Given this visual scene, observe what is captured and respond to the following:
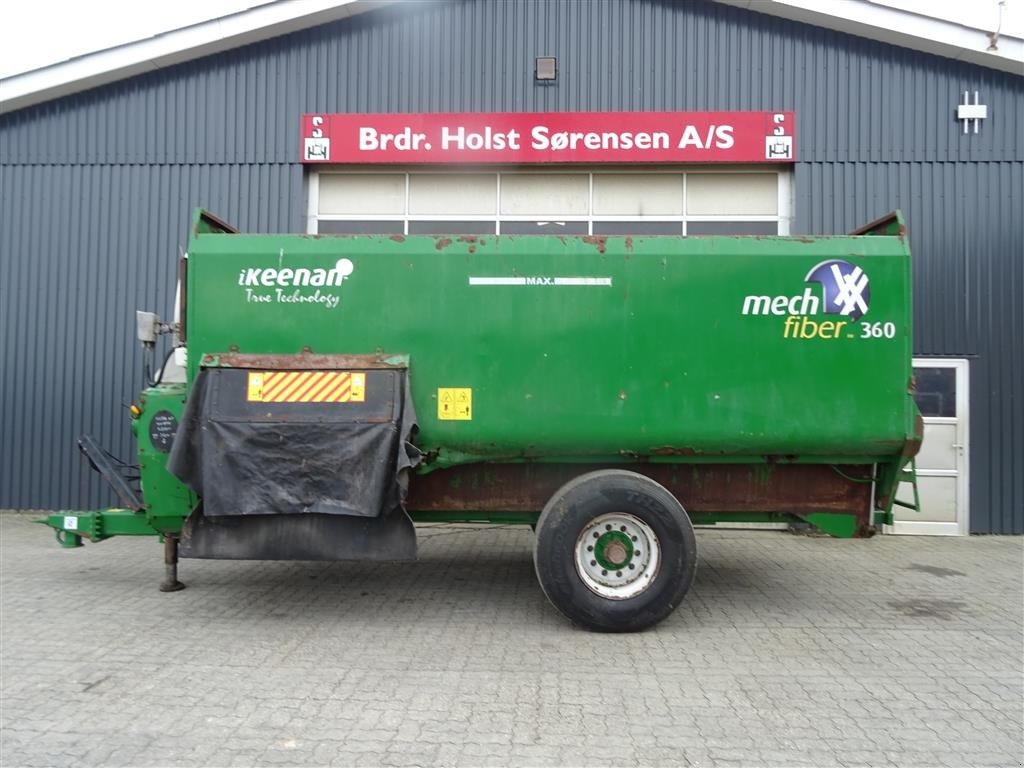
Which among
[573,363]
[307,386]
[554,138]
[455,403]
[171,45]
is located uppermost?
[171,45]

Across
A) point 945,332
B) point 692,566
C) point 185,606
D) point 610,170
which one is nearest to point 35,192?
point 185,606

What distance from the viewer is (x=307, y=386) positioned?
5402mm

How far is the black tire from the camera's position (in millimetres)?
5355

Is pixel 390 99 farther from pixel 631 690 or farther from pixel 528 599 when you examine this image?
pixel 631 690

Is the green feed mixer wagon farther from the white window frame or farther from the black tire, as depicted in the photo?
the white window frame

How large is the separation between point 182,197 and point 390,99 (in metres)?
3.23

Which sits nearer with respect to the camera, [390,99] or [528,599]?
[528,599]

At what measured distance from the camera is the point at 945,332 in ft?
31.2

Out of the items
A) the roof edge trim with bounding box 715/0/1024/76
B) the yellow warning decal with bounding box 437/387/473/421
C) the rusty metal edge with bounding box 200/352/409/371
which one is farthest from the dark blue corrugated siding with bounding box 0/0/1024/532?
the yellow warning decal with bounding box 437/387/473/421

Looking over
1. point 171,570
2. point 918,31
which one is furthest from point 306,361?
point 918,31

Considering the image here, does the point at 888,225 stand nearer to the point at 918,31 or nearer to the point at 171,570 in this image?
the point at 918,31

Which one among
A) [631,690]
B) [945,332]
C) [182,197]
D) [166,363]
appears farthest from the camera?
[182,197]

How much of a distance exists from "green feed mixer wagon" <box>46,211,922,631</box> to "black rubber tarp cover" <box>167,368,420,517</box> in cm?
5

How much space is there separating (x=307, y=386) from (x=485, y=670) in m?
2.40
